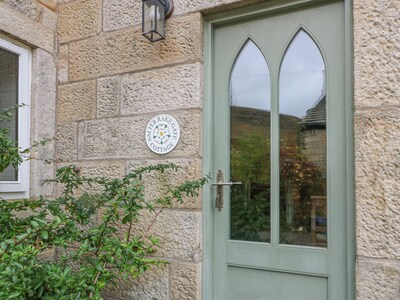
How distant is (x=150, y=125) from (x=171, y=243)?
768 mm

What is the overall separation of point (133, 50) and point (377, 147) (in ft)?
5.36

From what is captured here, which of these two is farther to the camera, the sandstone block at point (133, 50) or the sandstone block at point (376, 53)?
the sandstone block at point (133, 50)

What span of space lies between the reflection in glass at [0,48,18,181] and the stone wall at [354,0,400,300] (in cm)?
221

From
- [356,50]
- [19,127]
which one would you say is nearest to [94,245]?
[19,127]

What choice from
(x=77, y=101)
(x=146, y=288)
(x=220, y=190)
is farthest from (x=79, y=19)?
(x=146, y=288)

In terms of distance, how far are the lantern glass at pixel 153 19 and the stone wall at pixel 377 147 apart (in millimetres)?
1152

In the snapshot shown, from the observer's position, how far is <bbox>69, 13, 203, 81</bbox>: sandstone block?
7.00 feet

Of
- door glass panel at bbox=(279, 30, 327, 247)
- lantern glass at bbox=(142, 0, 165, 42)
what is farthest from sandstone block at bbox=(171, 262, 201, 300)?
lantern glass at bbox=(142, 0, 165, 42)

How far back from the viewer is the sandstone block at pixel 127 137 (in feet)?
6.85

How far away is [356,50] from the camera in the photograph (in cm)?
173

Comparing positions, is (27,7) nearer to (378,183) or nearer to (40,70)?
(40,70)

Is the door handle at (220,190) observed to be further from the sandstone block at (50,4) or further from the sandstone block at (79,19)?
the sandstone block at (50,4)

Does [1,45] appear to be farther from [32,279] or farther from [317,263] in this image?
[317,263]

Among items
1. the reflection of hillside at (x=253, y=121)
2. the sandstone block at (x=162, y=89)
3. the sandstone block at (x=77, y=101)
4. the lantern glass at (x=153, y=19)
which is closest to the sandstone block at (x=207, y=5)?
the lantern glass at (x=153, y=19)
